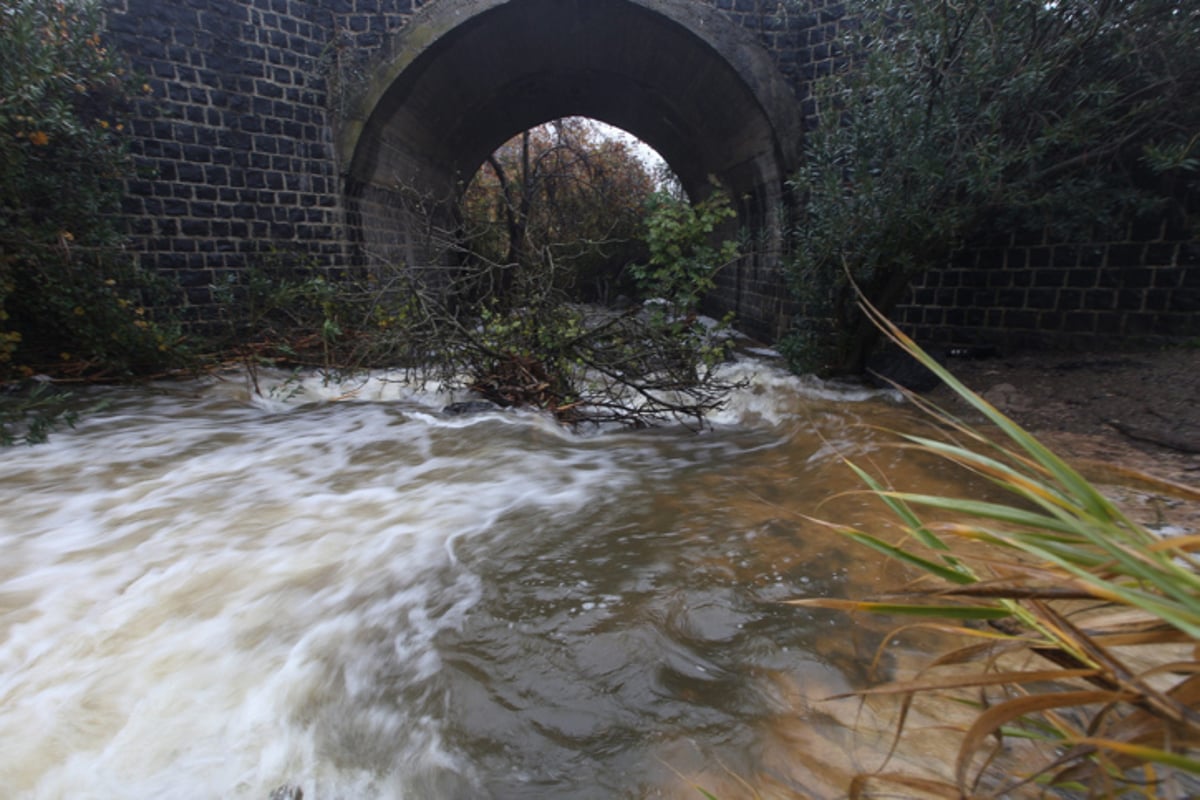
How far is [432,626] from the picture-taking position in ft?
7.27

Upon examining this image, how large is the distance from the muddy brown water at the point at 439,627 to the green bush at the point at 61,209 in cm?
162

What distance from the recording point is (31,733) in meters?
1.70

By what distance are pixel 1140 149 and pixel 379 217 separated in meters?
8.53

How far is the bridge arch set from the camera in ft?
24.4

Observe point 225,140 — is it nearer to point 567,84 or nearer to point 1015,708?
point 567,84

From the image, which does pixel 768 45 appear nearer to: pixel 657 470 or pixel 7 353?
pixel 657 470

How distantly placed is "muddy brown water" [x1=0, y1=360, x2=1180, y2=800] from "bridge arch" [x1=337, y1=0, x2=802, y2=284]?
15.0 feet

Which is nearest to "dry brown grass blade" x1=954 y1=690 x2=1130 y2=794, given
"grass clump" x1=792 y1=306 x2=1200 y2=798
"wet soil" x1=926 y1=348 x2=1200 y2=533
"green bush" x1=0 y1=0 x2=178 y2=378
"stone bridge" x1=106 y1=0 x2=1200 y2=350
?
"grass clump" x1=792 y1=306 x2=1200 y2=798

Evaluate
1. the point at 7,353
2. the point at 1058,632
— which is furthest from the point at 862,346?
the point at 7,353

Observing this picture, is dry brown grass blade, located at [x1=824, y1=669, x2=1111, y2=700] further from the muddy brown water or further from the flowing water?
the flowing water

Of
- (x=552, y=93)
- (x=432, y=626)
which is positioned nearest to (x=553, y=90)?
(x=552, y=93)

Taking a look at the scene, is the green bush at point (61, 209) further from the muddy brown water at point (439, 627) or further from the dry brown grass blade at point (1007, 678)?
the dry brown grass blade at point (1007, 678)

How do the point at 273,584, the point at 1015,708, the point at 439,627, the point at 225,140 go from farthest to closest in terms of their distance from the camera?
the point at 225,140 < the point at 273,584 < the point at 439,627 < the point at 1015,708

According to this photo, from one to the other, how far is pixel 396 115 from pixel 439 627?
7.79 metres
